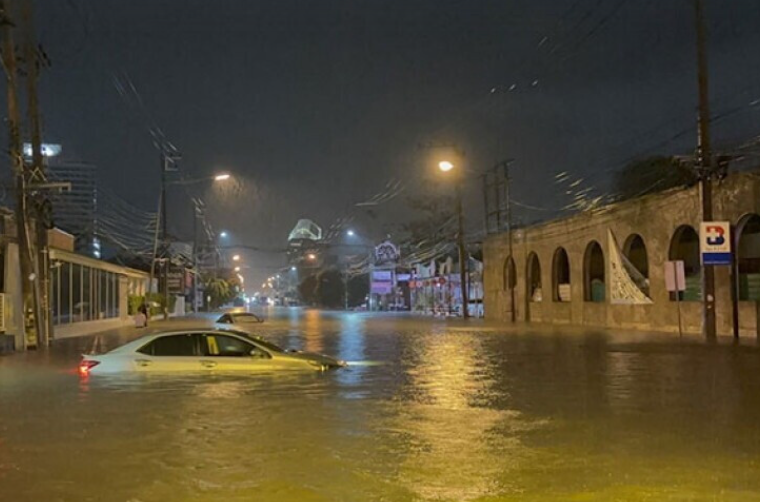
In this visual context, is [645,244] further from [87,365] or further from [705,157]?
[87,365]

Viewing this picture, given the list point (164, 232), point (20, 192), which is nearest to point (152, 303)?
point (164, 232)

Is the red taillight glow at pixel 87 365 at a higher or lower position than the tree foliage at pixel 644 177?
lower

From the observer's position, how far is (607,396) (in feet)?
47.7

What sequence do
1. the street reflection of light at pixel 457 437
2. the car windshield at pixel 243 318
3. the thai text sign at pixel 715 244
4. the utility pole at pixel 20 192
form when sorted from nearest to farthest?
1. the street reflection of light at pixel 457 437
2. the thai text sign at pixel 715 244
3. the utility pole at pixel 20 192
4. the car windshield at pixel 243 318

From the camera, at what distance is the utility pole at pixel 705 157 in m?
27.7

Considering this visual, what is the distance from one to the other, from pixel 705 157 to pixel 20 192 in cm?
2168

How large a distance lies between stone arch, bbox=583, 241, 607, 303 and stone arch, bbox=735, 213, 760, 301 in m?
11.4

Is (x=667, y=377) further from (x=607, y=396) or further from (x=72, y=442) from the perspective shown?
(x=72, y=442)

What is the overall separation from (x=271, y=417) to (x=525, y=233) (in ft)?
140

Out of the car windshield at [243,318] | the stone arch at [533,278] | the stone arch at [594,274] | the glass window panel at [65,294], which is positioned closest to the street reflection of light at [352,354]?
the glass window panel at [65,294]

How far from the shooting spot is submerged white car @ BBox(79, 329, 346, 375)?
17.7 meters

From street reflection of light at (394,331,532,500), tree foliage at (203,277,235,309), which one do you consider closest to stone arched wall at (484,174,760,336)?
street reflection of light at (394,331,532,500)

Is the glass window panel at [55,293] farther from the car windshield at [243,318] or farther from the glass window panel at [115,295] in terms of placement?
the glass window panel at [115,295]

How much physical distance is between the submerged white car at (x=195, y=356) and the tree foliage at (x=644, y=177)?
36.6 meters
